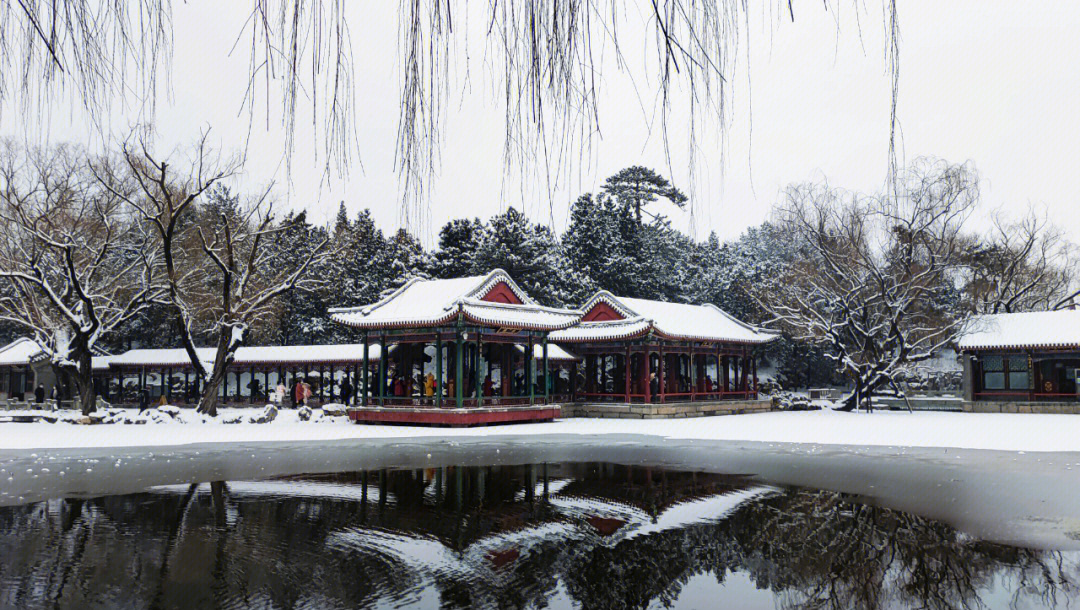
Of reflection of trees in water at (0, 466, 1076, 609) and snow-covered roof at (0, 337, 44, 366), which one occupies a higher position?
snow-covered roof at (0, 337, 44, 366)

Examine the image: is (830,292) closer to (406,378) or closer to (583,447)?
(406,378)

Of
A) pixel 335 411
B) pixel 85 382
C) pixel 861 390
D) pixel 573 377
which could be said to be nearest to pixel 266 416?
pixel 335 411

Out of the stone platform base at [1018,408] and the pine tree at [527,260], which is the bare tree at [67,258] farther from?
the stone platform base at [1018,408]

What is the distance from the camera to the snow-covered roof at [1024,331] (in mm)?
29281

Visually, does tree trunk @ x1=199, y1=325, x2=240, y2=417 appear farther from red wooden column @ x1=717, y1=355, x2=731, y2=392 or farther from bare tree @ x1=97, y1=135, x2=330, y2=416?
red wooden column @ x1=717, y1=355, x2=731, y2=392

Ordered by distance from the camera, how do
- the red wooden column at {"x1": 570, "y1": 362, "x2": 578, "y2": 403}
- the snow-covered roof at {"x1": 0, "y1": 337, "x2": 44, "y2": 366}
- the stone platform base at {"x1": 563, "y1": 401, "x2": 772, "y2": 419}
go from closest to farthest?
the stone platform base at {"x1": 563, "y1": 401, "x2": 772, "y2": 419}, the red wooden column at {"x1": 570, "y1": 362, "x2": 578, "y2": 403}, the snow-covered roof at {"x1": 0, "y1": 337, "x2": 44, "y2": 366}

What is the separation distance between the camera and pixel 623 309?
29812 mm

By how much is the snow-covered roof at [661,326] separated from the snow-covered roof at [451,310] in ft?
5.44

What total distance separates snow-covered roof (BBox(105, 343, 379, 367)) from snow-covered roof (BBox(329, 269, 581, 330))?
532 centimetres

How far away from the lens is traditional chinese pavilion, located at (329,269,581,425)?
23594mm

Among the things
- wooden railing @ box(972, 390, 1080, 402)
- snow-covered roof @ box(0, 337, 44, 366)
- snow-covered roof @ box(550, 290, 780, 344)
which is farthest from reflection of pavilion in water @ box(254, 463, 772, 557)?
snow-covered roof @ box(0, 337, 44, 366)

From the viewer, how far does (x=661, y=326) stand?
29359 millimetres

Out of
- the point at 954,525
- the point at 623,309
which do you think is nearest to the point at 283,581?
the point at 954,525

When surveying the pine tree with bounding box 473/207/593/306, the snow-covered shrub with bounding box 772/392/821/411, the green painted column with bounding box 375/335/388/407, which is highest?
the pine tree with bounding box 473/207/593/306
